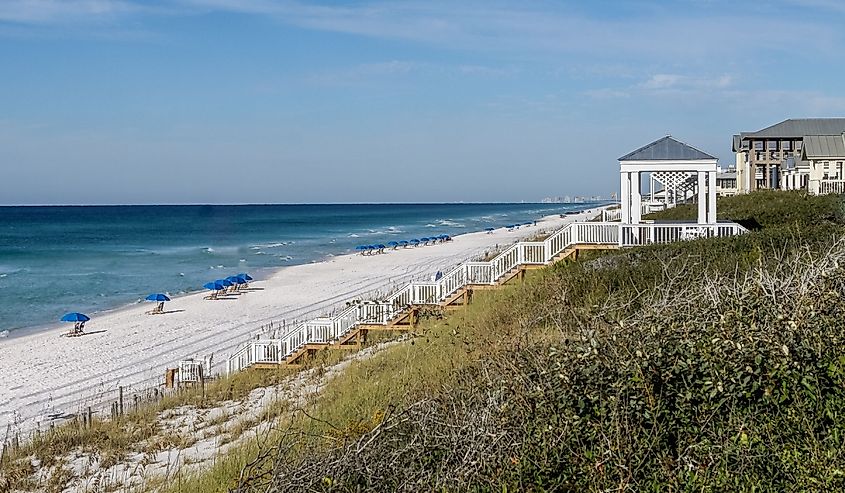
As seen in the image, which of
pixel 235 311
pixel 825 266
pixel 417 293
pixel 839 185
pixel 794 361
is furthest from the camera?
pixel 839 185

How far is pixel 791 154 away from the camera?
47.4 metres

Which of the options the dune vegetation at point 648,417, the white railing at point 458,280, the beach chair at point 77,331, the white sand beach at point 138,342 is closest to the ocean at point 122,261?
the beach chair at point 77,331

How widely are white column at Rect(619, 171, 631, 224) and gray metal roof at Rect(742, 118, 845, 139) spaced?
96.7ft

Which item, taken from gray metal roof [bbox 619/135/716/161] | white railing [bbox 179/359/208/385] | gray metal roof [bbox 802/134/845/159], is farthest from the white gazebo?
gray metal roof [bbox 802/134/845/159]

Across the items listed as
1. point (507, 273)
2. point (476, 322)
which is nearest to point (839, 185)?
point (507, 273)

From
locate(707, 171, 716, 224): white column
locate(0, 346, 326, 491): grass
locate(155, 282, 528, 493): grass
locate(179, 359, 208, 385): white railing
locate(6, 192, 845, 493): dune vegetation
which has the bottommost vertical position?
locate(179, 359, 208, 385): white railing

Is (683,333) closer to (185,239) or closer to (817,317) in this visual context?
(817,317)

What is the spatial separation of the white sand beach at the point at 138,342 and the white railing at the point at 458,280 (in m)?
1.98

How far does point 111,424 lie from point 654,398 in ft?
31.1

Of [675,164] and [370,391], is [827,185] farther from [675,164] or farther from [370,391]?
[370,391]

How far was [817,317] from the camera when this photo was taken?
552 cm

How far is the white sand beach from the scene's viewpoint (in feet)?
58.6

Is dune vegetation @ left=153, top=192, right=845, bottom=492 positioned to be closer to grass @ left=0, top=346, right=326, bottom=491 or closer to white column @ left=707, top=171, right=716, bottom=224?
grass @ left=0, top=346, right=326, bottom=491

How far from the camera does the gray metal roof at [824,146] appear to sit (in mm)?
39906
